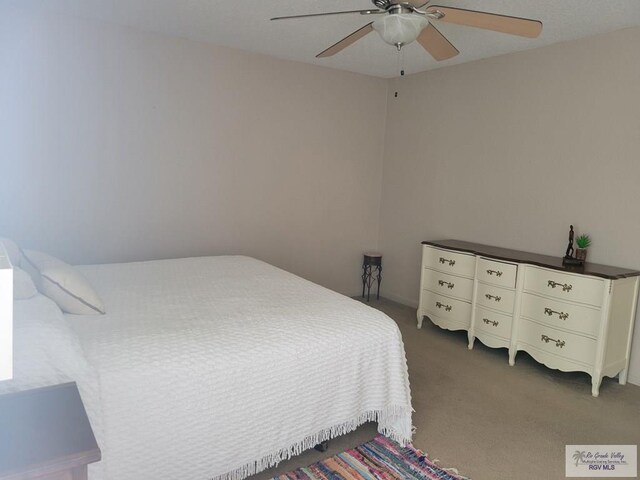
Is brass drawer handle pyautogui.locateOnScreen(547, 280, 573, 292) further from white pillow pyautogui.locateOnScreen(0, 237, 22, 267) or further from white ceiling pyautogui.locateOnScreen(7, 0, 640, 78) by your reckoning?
white pillow pyautogui.locateOnScreen(0, 237, 22, 267)

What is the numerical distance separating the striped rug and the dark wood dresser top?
1.63m

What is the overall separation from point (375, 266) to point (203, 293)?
274 centimetres

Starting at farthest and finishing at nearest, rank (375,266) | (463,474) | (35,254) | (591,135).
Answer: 1. (375,266)
2. (591,135)
3. (35,254)
4. (463,474)

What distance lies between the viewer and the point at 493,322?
351cm

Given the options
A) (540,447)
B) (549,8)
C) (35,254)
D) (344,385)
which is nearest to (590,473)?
(540,447)

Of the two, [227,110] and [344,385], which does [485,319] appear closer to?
[344,385]

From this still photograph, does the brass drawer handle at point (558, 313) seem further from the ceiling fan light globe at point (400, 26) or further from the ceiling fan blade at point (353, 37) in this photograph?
the ceiling fan blade at point (353, 37)

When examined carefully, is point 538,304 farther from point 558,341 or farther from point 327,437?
point 327,437

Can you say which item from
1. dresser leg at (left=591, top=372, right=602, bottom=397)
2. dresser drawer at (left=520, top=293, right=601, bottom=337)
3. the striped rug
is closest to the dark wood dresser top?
dresser drawer at (left=520, top=293, right=601, bottom=337)

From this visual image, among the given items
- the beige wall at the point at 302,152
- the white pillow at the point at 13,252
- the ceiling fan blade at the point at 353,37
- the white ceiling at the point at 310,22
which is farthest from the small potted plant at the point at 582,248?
the white pillow at the point at 13,252

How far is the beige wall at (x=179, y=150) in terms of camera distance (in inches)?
125

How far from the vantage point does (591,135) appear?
3.32 meters

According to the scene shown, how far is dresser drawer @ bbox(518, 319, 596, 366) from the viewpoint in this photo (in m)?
2.96

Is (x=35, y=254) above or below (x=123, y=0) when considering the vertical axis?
below
